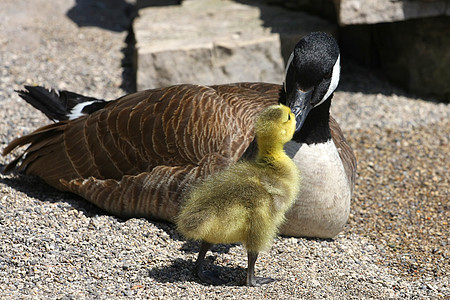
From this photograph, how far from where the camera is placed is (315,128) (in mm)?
5641

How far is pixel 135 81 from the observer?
31.0 ft

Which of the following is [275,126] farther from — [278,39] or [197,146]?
[278,39]

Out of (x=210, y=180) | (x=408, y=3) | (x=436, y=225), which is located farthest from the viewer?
(x=408, y=3)

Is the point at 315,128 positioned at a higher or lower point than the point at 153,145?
higher

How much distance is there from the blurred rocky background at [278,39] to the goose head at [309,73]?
11.5 ft

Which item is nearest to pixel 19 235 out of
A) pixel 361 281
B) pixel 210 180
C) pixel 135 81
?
pixel 210 180

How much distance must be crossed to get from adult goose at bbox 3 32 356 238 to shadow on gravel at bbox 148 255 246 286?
56 centimetres

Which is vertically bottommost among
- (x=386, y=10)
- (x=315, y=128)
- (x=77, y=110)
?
(x=77, y=110)

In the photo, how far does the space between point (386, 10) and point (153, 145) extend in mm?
4545

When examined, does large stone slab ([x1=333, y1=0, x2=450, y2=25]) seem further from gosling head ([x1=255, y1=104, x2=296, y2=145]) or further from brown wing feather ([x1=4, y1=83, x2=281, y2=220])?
gosling head ([x1=255, y1=104, x2=296, y2=145])

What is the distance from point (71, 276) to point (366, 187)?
366cm

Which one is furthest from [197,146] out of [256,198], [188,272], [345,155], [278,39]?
[278,39]

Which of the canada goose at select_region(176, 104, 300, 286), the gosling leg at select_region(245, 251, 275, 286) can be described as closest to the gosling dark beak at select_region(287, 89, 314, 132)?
the canada goose at select_region(176, 104, 300, 286)

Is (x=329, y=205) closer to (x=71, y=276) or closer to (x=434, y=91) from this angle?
(x=71, y=276)
